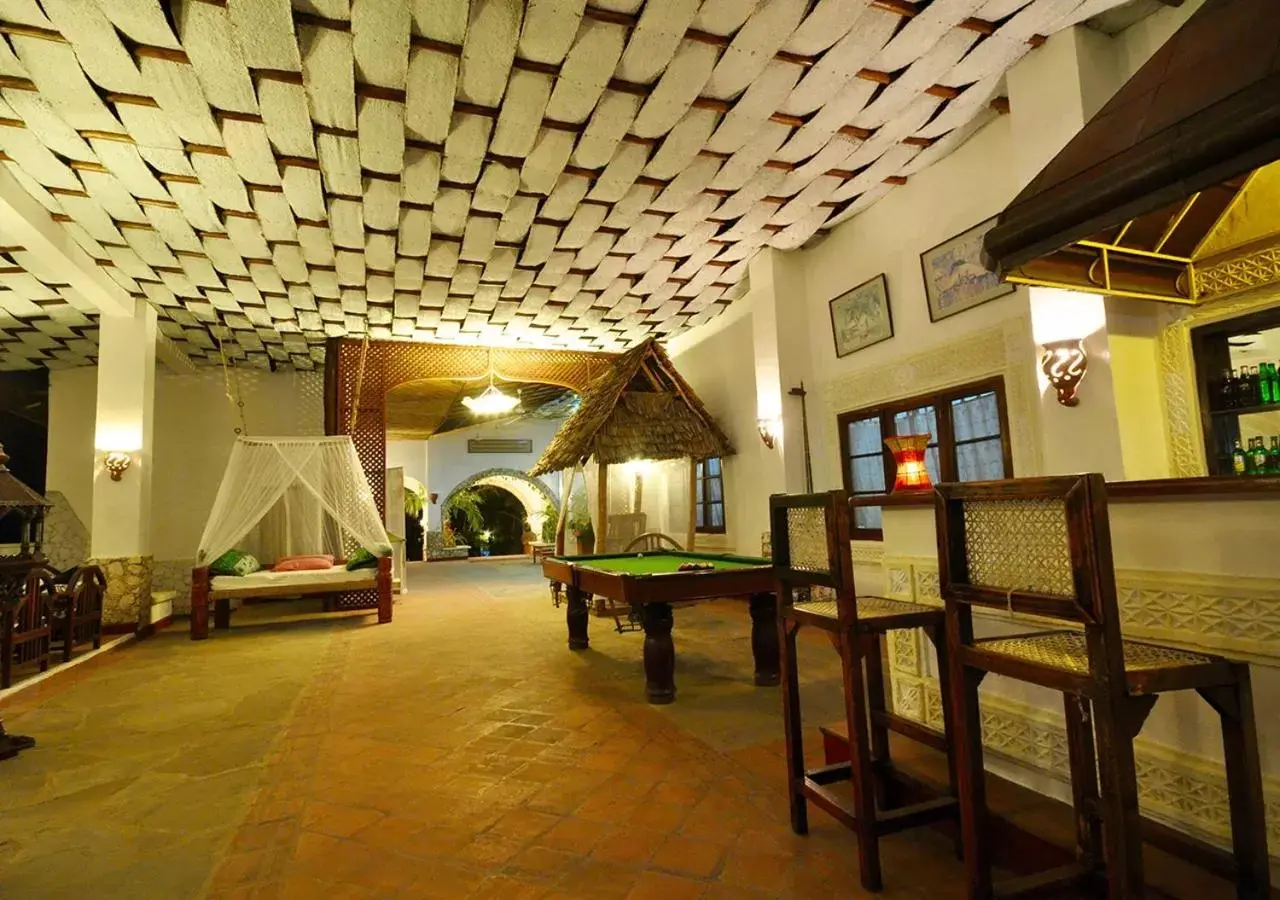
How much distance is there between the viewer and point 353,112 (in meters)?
3.77

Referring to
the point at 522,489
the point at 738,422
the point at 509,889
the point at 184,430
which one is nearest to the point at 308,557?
the point at 184,430

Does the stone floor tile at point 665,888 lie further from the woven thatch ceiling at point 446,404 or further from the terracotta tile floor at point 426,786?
the woven thatch ceiling at point 446,404

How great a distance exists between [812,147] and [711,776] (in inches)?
155

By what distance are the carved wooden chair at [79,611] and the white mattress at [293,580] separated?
99 cm

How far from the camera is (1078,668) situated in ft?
4.35

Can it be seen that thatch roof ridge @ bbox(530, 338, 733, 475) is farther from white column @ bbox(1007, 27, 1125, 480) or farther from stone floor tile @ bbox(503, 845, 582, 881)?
stone floor tile @ bbox(503, 845, 582, 881)

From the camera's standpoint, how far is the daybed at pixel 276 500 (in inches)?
267

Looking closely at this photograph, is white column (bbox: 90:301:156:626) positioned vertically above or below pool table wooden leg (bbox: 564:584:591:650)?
above

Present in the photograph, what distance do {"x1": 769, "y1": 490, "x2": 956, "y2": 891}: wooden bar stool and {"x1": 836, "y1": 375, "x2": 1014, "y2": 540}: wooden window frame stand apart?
1589 millimetres

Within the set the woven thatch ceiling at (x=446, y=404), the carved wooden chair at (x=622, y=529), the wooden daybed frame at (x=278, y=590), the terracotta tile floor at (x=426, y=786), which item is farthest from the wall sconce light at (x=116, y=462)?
the carved wooden chair at (x=622, y=529)

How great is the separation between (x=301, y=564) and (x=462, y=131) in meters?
5.44

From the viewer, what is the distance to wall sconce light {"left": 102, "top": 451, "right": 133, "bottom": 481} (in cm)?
632

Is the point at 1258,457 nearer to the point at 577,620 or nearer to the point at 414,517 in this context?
the point at 577,620

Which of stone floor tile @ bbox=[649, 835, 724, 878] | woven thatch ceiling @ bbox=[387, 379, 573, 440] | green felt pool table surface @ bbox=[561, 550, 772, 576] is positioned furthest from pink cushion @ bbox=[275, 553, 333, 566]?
stone floor tile @ bbox=[649, 835, 724, 878]
